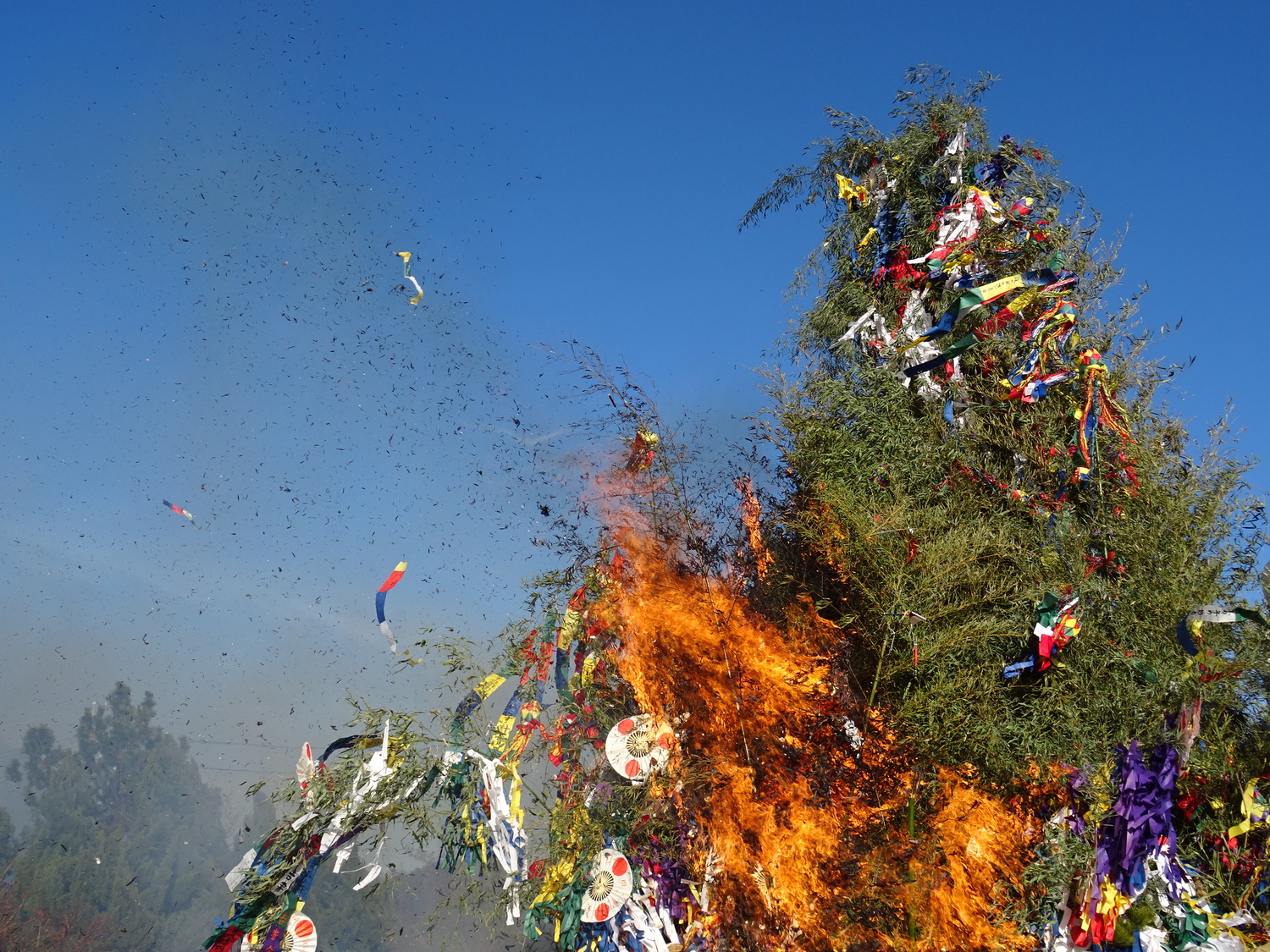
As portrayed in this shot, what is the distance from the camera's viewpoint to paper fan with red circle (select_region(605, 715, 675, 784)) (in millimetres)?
10406

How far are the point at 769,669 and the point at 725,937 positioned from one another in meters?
3.23

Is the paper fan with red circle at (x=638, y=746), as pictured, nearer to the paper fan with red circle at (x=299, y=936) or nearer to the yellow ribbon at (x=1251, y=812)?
the paper fan with red circle at (x=299, y=936)

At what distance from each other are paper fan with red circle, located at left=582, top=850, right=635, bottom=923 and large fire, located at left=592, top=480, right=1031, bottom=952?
36.7 inches

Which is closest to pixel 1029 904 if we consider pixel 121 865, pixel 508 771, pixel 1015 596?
pixel 1015 596

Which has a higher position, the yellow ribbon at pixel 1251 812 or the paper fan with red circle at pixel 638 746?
the paper fan with red circle at pixel 638 746

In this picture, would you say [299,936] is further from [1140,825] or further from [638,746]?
[1140,825]

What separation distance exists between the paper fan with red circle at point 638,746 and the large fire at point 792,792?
0.23m

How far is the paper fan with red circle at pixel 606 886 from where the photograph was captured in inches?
399

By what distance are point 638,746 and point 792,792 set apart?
194cm

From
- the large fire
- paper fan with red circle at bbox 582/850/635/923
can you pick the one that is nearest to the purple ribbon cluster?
the large fire

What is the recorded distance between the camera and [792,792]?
10.3m

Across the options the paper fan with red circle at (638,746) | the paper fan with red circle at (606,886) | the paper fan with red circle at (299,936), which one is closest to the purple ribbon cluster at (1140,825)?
the paper fan with red circle at (638,746)

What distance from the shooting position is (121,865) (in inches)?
1767

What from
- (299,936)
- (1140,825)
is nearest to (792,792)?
(1140,825)
